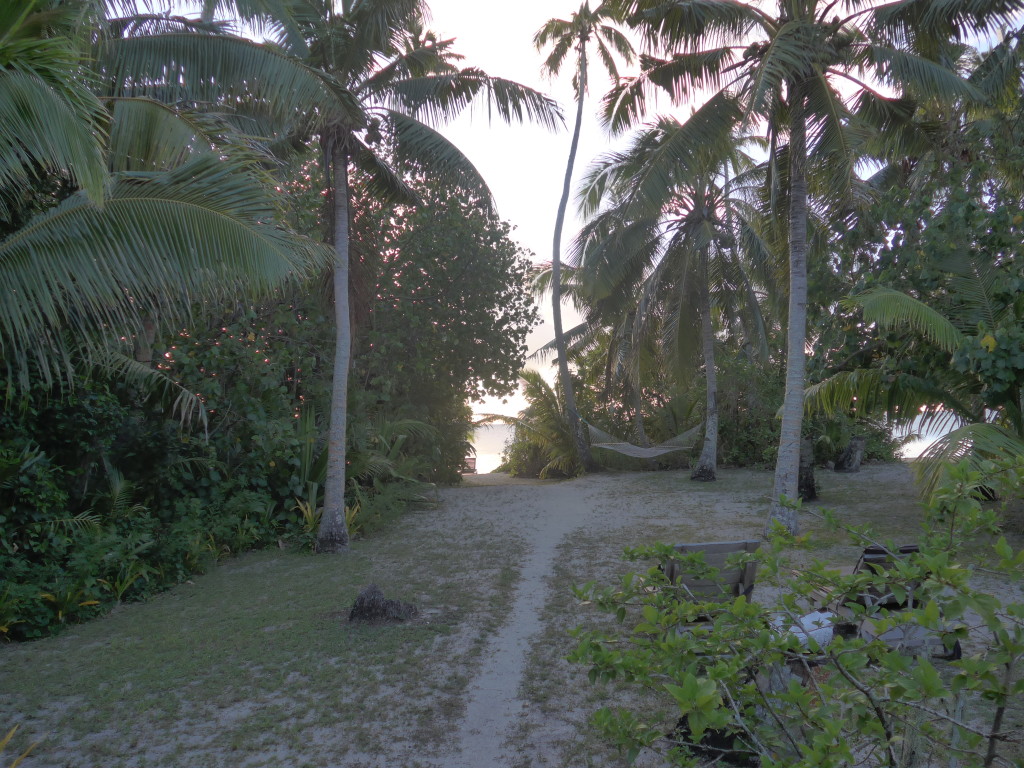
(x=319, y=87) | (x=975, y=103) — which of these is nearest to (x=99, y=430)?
(x=319, y=87)

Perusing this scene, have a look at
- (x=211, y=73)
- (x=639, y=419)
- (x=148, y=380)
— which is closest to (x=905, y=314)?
(x=211, y=73)

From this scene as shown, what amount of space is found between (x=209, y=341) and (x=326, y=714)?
651cm

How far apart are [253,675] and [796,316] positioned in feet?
24.3

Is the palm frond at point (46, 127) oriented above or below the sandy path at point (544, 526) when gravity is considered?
above

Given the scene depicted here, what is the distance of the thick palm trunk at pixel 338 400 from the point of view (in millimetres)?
9523

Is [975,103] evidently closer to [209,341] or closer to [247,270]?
[247,270]

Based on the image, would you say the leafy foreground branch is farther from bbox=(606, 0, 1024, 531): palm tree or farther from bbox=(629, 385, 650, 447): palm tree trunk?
bbox=(629, 385, 650, 447): palm tree trunk

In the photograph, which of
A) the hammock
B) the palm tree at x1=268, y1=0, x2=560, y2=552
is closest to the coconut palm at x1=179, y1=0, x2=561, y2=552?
the palm tree at x1=268, y1=0, x2=560, y2=552

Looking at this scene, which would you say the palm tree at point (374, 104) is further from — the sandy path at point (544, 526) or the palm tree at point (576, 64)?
the palm tree at point (576, 64)

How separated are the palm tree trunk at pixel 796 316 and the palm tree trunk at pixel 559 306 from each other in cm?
979

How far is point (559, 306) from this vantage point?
1938 centimetres

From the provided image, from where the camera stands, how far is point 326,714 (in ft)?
14.6

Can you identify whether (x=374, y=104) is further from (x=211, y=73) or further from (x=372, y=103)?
(x=211, y=73)

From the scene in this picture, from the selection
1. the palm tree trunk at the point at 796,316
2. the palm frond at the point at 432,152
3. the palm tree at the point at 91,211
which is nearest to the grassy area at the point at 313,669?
the palm tree trunk at the point at 796,316
